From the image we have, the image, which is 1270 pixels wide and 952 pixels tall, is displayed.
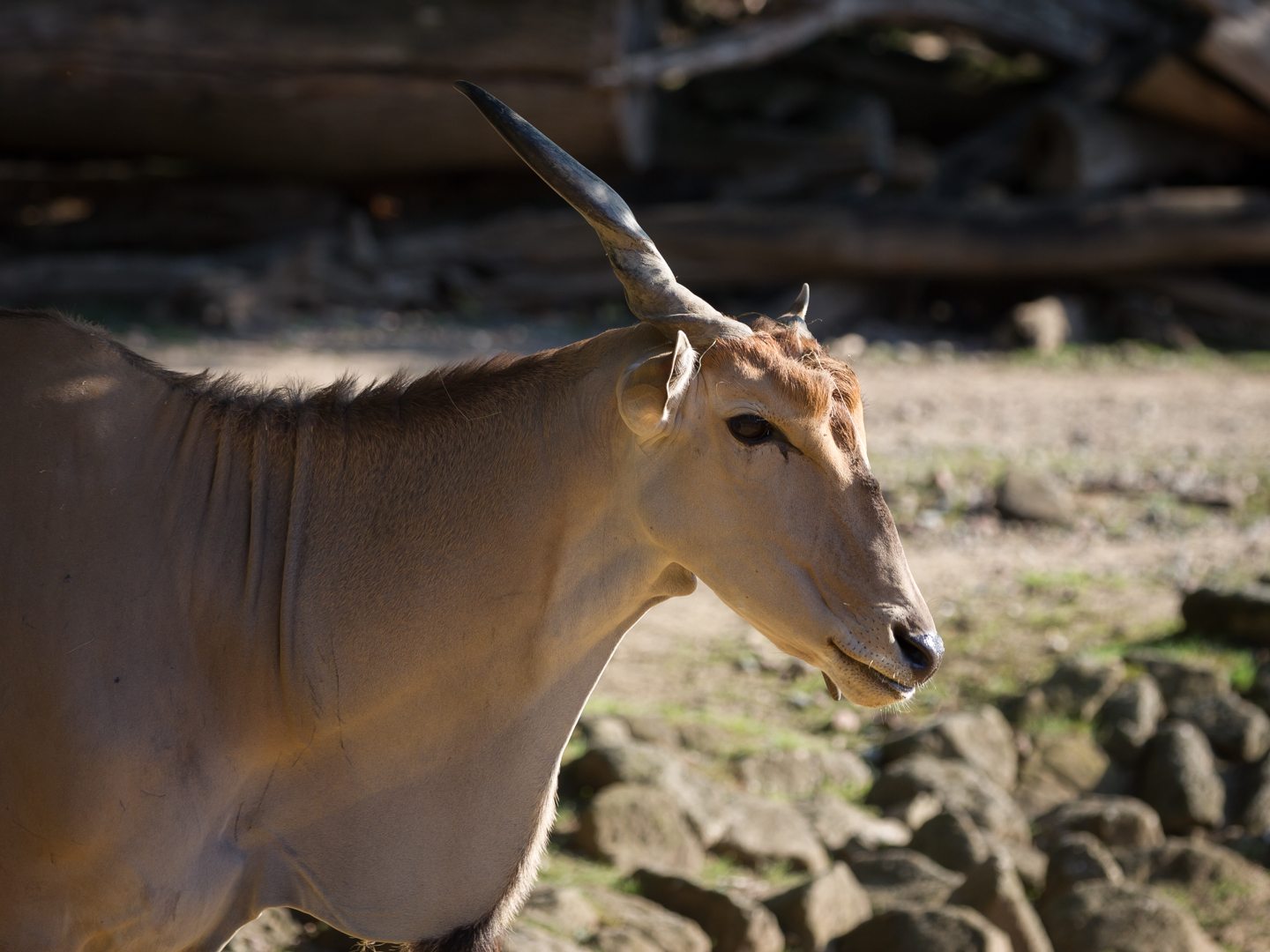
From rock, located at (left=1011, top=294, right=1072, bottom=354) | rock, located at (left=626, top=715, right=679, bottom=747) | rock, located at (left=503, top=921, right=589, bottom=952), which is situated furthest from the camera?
rock, located at (left=1011, top=294, right=1072, bottom=354)

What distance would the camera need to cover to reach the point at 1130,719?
5824 mm

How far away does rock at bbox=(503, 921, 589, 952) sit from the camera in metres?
3.61

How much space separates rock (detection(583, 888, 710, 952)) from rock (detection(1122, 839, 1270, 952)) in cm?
192

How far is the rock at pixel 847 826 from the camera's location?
4941 millimetres

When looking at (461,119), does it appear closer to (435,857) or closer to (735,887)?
(735,887)

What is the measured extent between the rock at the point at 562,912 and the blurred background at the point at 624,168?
27.2ft

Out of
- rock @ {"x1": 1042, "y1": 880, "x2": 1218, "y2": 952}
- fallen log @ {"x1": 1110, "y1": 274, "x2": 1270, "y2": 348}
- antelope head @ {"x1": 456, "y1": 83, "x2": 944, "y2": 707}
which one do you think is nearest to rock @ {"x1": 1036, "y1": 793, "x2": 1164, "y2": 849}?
rock @ {"x1": 1042, "y1": 880, "x2": 1218, "y2": 952}

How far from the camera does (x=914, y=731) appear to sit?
5.61 meters

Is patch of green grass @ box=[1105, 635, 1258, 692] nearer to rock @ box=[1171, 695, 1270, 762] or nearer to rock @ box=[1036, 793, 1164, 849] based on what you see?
rock @ box=[1171, 695, 1270, 762]

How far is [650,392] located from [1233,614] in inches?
203

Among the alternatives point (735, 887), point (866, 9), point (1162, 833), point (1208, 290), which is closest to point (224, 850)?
point (735, 887)

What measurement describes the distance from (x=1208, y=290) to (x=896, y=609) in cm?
1215

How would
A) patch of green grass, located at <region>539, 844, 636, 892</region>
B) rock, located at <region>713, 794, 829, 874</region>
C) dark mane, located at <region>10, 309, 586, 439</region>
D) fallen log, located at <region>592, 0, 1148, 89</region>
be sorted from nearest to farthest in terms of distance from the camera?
1. dark mane, located at <region>10, 309, 586, 439</region>
2. patch of green grass, located at <region>539, 844, 636, 892</region>
3. rock, located at <region>713, 794, 829, 874</region>
4. fallen log, located at <region>592, 0, 1148, 89</region>

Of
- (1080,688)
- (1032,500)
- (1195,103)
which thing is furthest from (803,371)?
(1195,103)
